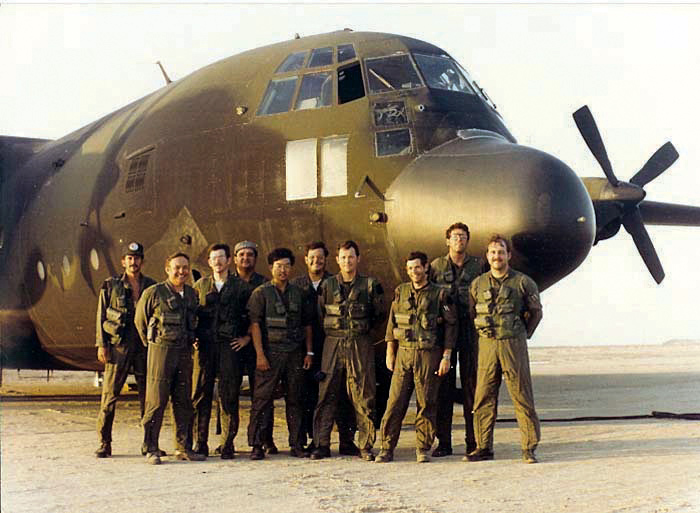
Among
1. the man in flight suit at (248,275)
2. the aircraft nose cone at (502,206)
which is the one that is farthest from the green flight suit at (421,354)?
the man in flight suit at (248,275)

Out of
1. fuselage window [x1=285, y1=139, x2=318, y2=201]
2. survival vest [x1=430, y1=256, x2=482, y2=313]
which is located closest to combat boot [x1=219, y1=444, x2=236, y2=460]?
survival vest [x1=430, y1=256, x2=482, y2=313]

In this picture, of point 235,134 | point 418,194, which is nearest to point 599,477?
point 418,194

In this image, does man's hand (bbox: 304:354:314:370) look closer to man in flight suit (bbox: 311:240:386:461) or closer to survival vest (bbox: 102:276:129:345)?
man in flight suit (bbox: 311:240:386:461)

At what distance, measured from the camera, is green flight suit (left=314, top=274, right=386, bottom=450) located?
8.84m

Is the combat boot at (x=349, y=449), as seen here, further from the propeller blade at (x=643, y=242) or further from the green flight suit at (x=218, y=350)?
the propeller blade at (x=643, y=242)

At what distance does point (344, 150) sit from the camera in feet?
33.2

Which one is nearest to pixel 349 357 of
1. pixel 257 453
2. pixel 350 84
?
pixel 257 453

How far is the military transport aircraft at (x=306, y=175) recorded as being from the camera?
9.12m

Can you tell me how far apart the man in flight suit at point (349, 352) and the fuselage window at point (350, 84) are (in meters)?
2.38

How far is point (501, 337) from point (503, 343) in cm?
6

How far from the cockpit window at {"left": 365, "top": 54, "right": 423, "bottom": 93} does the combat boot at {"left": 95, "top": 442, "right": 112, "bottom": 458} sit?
507cm

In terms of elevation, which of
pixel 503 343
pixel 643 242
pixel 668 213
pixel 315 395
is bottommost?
pixel 315 395

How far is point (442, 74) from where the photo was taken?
36.3 ft

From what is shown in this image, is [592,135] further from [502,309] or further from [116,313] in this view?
[116,313]
